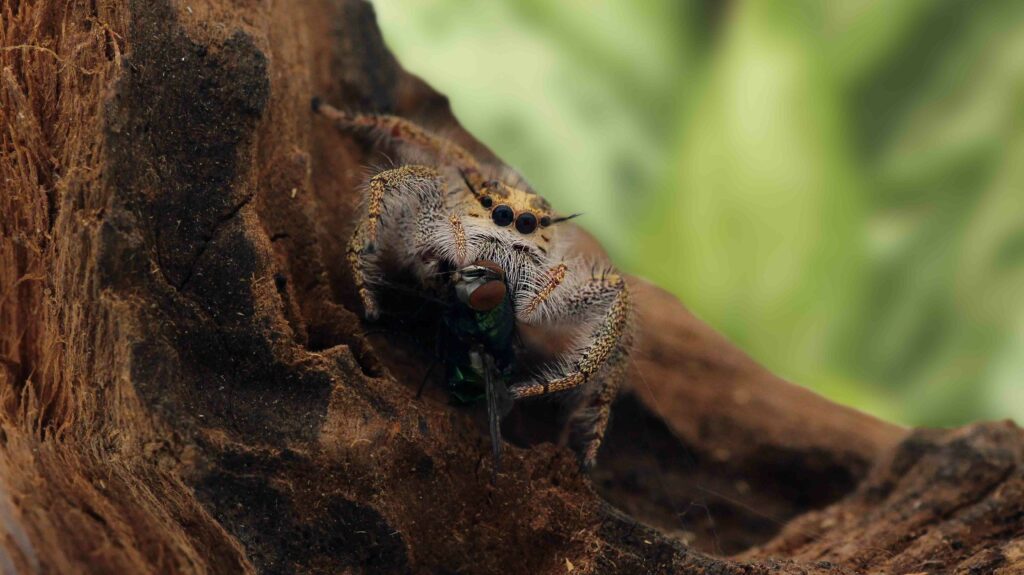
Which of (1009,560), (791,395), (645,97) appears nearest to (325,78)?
(645,97)

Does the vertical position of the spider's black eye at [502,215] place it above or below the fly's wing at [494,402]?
above

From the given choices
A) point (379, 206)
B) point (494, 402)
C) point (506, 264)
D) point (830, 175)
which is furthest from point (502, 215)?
point (830, 175)

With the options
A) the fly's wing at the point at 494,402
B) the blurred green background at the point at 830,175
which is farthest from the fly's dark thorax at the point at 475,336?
the blurred green background at the point at 830,175

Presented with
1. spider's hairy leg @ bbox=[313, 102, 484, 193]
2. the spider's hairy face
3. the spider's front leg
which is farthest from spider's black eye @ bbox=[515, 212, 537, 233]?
spider's hairy leg @ bbox=[313, 102, 484, 193]

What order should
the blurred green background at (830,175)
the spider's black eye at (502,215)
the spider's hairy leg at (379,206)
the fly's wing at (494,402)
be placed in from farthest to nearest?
the blurred green background at (830,175), the spider's black eye at (502,215), the spider's hairy leg at (379,206), the fly's wing at (494,402)

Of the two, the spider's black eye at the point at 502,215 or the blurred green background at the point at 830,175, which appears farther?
the blurred green background at the point at 830,175

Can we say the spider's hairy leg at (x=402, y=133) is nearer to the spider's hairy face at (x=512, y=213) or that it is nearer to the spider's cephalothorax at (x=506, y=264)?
the spider's cephalothorax at (x=506, y=264)
